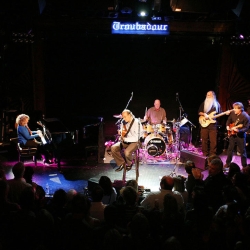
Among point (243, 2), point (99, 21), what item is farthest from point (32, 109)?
point (243, 2)

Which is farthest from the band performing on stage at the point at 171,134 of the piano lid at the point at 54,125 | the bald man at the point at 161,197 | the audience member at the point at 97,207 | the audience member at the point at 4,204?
the audience member at the point at 4,204

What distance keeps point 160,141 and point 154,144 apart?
0.66 ft

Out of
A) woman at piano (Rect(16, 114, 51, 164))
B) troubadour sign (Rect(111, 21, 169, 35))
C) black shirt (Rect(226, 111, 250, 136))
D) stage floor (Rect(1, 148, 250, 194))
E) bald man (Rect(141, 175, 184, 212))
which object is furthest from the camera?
troubadour sign (Rect(111, 21, 169, 35))

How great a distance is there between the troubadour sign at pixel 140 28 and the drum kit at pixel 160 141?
3021 millimetres

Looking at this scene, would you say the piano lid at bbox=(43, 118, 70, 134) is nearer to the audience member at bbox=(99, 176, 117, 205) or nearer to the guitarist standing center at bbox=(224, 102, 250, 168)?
the guitarist standing center at bbox=(224, 102, 250, 168)

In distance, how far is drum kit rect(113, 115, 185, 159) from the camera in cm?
1018

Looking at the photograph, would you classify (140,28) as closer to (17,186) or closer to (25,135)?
(25,135)

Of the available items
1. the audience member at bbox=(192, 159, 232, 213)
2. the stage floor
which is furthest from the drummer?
the audience member at bbox=(192, 159, 232, 213)

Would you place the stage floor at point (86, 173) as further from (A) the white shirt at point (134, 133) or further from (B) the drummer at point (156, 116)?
(B) the drummer at point (156, 116)

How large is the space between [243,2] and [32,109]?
7.65 meters

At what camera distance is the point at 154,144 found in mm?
10195

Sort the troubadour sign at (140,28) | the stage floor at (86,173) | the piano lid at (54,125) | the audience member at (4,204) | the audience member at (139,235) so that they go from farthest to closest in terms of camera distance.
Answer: the troubadour sign at (140,28)
the piano lid at (54,125)
the stage floor at (86,173)
the audience member at (4,204)
the audience member at (139,235)

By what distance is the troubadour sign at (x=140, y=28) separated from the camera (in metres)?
11.3

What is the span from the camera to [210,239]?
360 cm
